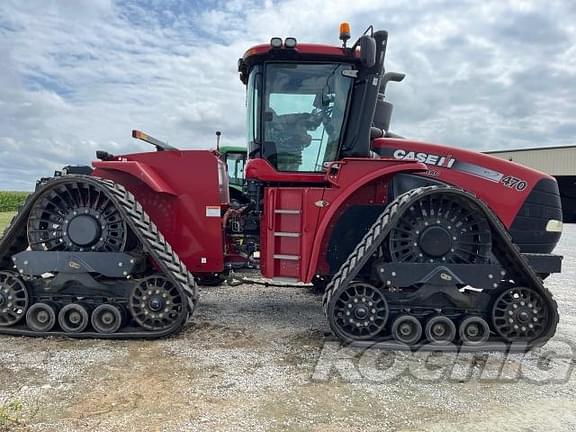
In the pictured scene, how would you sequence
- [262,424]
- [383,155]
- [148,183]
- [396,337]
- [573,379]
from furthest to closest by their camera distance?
[383,155] → [148,183] → [396,337] → [573,379] → [262,424]

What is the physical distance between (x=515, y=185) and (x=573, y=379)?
6.59 feet

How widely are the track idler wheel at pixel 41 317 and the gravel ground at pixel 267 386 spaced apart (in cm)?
14

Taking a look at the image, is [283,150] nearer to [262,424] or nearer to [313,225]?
[313,225]

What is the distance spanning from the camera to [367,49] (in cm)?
489

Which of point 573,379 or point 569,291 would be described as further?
point 569,291

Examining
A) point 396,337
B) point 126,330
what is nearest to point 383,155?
point 396,337

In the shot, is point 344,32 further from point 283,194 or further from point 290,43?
point 283,194

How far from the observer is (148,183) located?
17.1 ft

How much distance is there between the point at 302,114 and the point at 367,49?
3.31 ft

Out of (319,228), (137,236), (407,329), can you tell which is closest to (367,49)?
(319,228)

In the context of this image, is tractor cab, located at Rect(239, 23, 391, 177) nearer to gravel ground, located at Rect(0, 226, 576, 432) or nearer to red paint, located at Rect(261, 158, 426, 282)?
red paint, located at Rect(261, 158, 426, 282)

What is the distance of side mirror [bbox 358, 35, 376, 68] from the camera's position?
192 inches

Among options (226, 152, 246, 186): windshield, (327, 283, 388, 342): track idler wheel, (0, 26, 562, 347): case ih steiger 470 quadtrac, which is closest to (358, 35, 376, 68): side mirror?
(0, 26, 562, 347): case ih steiger 470 quadtrac

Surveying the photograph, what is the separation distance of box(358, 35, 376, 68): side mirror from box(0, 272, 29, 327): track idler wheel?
4149 mm
